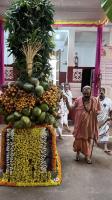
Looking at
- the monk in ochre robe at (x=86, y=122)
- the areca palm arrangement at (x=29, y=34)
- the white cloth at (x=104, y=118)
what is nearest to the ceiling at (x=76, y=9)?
the areca palm arrangement at (x=29, y=34)

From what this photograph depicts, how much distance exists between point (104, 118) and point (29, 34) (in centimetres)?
290

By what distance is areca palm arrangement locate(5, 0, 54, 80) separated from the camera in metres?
4.71

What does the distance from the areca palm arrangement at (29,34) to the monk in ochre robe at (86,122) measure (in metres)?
1.10

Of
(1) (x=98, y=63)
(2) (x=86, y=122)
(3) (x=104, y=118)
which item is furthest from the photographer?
(1) (x=98, y=63)

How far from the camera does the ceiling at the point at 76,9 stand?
6.61 metres

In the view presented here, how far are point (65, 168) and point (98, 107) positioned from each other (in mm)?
1263

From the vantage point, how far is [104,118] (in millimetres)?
6789

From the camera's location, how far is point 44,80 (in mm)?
4953

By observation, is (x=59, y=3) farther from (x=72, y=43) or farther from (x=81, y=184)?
(x=81, y=184)

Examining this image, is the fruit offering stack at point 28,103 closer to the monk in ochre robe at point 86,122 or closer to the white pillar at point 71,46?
the monk in ochre robe at point 86,122

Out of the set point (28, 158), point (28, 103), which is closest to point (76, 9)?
point (28, 103)

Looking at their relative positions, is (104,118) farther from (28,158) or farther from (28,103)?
(28,103)

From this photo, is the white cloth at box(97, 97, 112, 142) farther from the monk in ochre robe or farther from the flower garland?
the flower garland

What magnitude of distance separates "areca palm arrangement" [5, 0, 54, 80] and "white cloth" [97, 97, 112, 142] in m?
2.20
